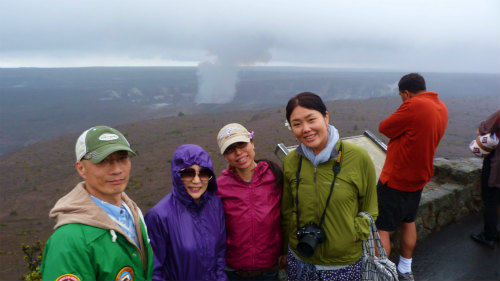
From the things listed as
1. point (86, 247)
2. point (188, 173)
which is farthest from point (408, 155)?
point (86, 247)

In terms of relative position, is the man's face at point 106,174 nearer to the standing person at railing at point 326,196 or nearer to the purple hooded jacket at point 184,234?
the purple hooded jacket at point 184,234

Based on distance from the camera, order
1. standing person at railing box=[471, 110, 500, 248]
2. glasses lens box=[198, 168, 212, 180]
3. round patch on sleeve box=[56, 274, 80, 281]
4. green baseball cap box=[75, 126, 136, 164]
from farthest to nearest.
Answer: standing person at railing box=[471, 110, 500, 248] → glasses lens box=[198, 168, 212, 180] → green baseball cap box=[75, 126, 136, 164] → round patch on sleeve box=[56, 274, 80, 281]

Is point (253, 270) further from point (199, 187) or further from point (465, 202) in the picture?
point (465, 202)

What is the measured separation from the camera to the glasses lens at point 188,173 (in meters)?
2.28

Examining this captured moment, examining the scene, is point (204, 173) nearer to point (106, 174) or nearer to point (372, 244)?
point (106, 174)

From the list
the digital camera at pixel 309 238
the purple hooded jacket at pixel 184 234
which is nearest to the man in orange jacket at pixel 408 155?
the digital camera at pixel 309 238

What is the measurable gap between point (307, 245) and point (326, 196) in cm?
36

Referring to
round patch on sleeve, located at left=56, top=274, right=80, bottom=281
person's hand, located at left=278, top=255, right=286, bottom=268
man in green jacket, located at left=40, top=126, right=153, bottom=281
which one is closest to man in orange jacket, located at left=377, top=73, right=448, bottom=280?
person's hand, located at left=278, top=255, right=286, bottom=268

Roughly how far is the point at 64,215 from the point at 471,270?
425 centimetres

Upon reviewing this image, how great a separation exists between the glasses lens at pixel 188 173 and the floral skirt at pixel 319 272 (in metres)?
0.99

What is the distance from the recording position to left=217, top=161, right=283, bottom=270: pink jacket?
2.43 metres

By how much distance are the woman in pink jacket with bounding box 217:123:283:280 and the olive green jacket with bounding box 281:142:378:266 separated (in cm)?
24

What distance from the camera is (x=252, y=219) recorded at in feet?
7.96

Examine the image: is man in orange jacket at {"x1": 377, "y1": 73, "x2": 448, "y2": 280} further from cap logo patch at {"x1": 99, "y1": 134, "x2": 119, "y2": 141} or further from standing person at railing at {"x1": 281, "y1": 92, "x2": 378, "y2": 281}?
cap logo patch at {"x1": 99, "y1": 134, "x2": 119, "y2": 141}
